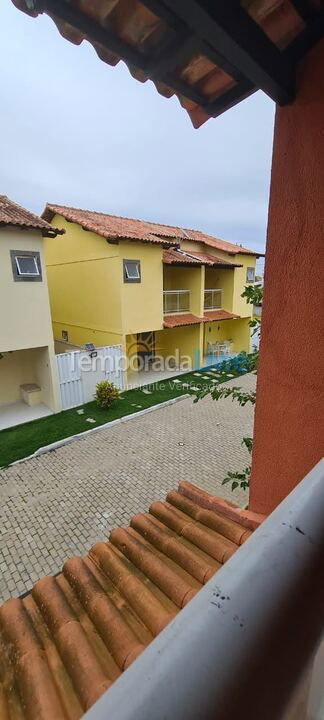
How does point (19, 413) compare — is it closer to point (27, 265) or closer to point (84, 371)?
point (84, 371)

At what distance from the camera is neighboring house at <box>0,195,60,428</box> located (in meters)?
9.21

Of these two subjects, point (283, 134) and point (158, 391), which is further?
point (158, 391)

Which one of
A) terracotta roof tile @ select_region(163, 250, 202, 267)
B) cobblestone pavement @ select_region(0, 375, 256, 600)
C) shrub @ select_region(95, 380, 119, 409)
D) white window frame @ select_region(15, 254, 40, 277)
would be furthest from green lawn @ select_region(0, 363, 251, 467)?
terracotta roof tile @ select_region(163, 250, 202, 267)

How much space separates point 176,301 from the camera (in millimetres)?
16219

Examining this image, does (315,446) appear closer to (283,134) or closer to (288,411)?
(288,411)

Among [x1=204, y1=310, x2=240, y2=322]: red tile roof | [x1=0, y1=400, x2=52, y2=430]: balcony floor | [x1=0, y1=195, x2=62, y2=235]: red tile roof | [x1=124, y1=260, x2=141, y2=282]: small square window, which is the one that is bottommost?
[x1=0, y1=400, x2=52, y2=430]: balcony floor

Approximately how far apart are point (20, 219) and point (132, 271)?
4.44 metres

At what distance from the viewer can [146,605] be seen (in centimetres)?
228

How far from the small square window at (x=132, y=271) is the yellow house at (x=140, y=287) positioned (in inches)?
1.4

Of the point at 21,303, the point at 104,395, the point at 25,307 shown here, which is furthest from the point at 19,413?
the point at 21,303

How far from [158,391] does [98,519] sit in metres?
7.44

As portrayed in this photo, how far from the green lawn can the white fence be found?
1.32 ft

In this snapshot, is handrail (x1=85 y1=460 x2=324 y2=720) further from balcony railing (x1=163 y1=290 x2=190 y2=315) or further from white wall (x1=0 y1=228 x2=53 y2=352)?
balcony railing (x1=163 y1=290 x2=190 y2=315)

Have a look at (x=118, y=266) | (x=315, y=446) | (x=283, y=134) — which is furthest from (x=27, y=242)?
(x=315, y=446)
